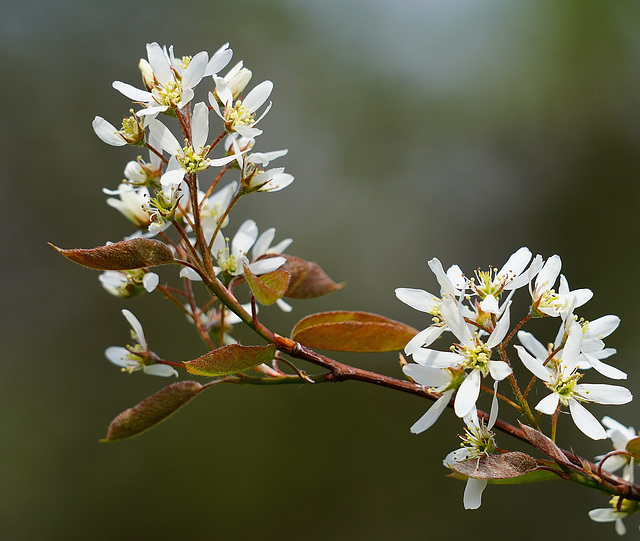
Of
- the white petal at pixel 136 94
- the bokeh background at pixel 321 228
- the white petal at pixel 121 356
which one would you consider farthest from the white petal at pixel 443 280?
the bokeh background at pixel 321 228

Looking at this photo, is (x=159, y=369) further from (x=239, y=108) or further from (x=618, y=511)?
(x=618, y=511)

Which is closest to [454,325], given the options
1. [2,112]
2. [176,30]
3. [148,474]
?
[148,474]

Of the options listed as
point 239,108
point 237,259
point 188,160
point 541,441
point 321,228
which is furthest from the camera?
point 321,228

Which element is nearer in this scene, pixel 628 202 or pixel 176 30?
pixel 628 202

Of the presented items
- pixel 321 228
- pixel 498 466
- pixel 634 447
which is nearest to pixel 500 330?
pixel 498 466

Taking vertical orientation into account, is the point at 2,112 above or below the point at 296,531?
above

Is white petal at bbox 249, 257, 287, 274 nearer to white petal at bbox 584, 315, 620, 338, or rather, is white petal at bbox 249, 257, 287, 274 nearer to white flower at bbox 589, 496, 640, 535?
white petal at bbox 584, 315, 620, 338

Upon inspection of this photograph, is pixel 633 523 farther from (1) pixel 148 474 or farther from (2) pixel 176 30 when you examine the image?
(2) pixel 176 30

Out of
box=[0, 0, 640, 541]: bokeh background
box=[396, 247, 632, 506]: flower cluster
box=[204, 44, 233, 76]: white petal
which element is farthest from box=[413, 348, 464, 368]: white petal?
box=[0, 0, 640, 541]: bokeh background
